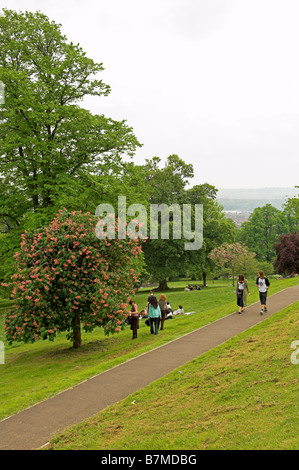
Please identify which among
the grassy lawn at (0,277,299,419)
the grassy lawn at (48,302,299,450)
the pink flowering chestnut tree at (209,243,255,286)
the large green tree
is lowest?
the grassy lawn at (0,277,299,419)

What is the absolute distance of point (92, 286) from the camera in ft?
50.6

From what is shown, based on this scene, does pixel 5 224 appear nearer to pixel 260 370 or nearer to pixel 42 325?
pixel 42 325

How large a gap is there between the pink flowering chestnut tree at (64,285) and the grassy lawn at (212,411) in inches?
211

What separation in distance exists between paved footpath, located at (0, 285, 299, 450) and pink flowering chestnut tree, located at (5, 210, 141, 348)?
9.87ft

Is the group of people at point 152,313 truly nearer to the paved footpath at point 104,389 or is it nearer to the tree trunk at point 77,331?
the paved footpath at point 104,389

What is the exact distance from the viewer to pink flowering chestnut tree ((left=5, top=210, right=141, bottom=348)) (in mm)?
15000

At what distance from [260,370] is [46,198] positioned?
18.3 metres

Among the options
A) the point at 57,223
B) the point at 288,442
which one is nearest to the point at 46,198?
the point at 57,223

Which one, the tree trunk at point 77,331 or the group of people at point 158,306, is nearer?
the tree trunk at point 77,331

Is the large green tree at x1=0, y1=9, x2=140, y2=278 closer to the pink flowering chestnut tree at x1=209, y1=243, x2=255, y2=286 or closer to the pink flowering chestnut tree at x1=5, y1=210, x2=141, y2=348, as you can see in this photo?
the pink flowering chestnut tree at x1=5, y1=210, x2=141, y2=348

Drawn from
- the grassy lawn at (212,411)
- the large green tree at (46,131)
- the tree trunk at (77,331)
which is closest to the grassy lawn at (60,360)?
the tree trunk at (77,331)

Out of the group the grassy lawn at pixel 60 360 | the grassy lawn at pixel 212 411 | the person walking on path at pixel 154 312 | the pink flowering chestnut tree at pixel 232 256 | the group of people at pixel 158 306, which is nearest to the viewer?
the grassy lawn at pixel 212 411

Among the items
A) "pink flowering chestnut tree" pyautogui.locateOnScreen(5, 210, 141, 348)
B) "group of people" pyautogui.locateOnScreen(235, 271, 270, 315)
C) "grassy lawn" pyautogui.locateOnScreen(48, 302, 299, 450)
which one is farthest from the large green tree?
"grassy lawn" pyautogui.locateOnScreen(48, 302, 299, 450)

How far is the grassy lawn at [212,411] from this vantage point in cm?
626
